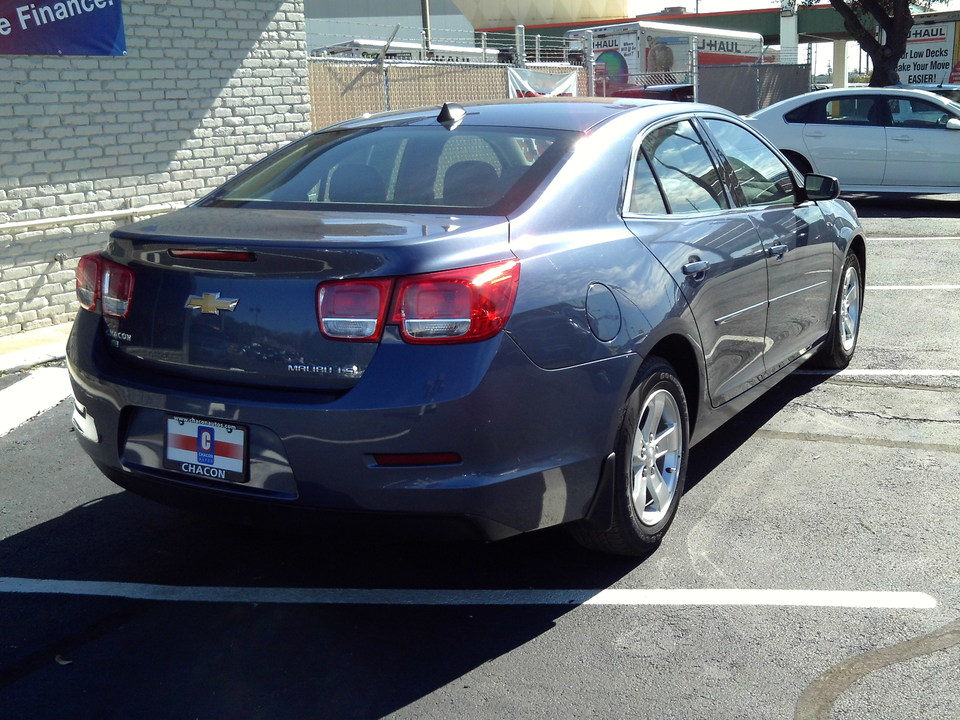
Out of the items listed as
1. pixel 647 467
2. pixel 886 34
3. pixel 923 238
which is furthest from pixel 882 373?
pixel 886 34

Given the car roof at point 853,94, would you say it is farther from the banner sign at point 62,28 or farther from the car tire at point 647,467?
the car tire at point 647,467

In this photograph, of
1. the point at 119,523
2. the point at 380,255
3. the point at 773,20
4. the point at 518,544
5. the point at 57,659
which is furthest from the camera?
the point at 773,20

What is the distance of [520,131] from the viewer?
4.07 metres

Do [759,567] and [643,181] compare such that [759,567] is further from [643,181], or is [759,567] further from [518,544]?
→ [643,181]

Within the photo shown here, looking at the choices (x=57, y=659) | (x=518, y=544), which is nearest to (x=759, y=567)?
(x=518, y=544)

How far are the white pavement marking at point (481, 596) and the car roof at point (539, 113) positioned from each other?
5.45 ft

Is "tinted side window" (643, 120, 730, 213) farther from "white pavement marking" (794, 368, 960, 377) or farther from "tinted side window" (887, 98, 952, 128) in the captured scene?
"tinted side window" (887, 98, 952, 128)

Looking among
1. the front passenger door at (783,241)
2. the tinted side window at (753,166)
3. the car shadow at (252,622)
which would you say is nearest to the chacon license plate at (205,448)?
the car shadow at (252,622)

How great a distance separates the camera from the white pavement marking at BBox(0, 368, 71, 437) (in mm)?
5934

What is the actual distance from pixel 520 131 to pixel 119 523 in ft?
7.22

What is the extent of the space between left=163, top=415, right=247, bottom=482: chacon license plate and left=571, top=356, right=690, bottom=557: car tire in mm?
1131

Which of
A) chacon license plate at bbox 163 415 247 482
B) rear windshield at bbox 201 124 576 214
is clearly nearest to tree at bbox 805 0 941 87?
rear windshield at bbox 201 124 576 214

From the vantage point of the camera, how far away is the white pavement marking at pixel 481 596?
3.56 metres

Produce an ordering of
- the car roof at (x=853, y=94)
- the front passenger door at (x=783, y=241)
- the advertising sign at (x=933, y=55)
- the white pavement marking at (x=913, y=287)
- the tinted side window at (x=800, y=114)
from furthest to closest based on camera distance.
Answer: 1. the advertising sign at (x=933, y=55)
2. the tinted side window at (x=800, y=114)
3. the car roof at (x=853, y=94)
4. the white pavement marking at (x=913, y=287)
5. the front passenger door at (x=783, y=241)
